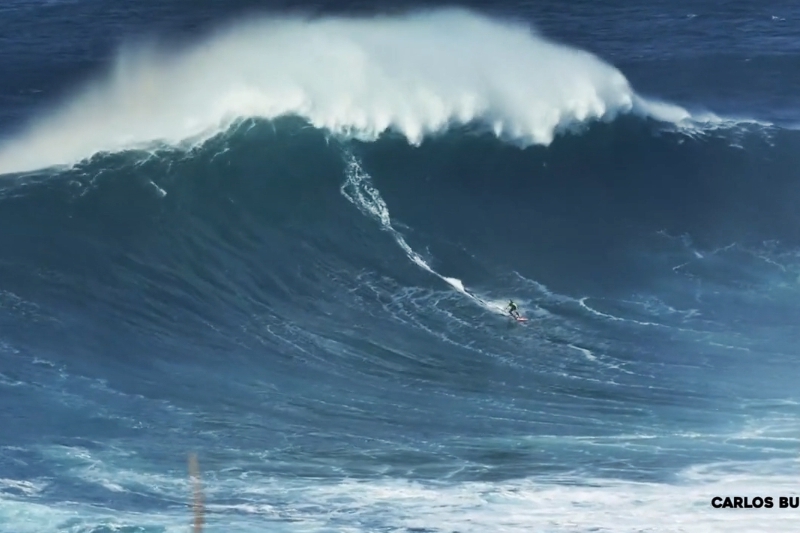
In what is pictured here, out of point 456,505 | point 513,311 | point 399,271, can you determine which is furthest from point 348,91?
point 456,505

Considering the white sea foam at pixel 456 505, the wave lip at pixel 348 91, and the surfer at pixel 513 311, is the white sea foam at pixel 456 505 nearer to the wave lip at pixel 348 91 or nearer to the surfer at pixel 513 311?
the surfer at pixel 513 311

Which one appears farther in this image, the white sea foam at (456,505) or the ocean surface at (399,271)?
the ocean surface at (399,271)

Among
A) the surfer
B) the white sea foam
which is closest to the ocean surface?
the white sea foam

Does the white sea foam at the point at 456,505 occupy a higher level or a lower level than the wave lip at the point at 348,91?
lower

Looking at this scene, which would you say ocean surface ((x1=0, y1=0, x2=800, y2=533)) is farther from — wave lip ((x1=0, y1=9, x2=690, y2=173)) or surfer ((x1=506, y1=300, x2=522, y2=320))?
surfer ((x1=506, y1=300, x2=522, y2=320))

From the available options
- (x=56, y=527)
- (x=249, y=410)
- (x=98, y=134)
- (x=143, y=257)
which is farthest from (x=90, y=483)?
(x=98, y=134)

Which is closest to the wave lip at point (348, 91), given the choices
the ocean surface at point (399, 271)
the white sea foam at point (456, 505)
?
the ocean surface at point (399, 271)
